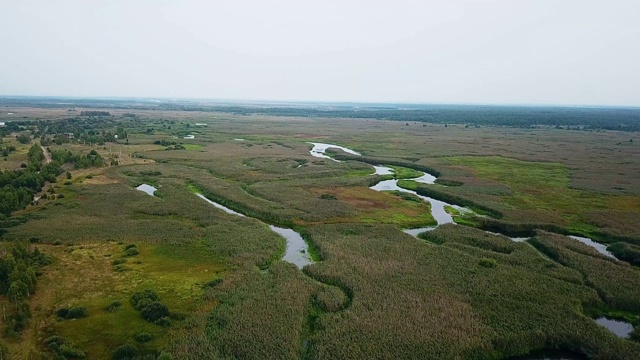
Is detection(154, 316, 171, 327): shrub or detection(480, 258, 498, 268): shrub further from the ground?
detection(480, 258, 498, 268): shrub

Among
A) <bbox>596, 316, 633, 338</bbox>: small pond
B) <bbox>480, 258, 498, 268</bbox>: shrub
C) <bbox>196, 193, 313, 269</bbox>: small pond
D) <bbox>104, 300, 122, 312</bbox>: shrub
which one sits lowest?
<bbox>196, 193, 313, 269</bbox>: small pond

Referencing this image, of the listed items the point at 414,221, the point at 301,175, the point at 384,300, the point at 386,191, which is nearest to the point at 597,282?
the point at 384,300

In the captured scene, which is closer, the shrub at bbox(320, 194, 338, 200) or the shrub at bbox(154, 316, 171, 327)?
the shrub at bbox(154, 316, 171, 327)

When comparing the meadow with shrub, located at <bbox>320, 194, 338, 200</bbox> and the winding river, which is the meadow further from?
the winding river

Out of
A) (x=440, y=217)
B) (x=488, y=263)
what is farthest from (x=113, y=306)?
(x=440, y=217)

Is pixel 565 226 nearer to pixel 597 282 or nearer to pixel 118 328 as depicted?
pixel 597 282

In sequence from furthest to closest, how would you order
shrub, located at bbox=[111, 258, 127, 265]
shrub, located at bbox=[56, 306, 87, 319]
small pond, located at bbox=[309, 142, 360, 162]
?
1. small pond, located at bbox=[309, 142, 360, 162]
2. shrub, located at bbox=[111, 258, 127, 265]
3. shrub, located at bbox=[56, 306, 87, 319]

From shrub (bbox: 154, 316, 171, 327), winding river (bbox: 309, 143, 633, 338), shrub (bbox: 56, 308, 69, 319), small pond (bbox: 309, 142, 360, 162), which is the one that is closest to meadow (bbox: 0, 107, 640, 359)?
shrub (bbox: 154, 316, 171, 327)
